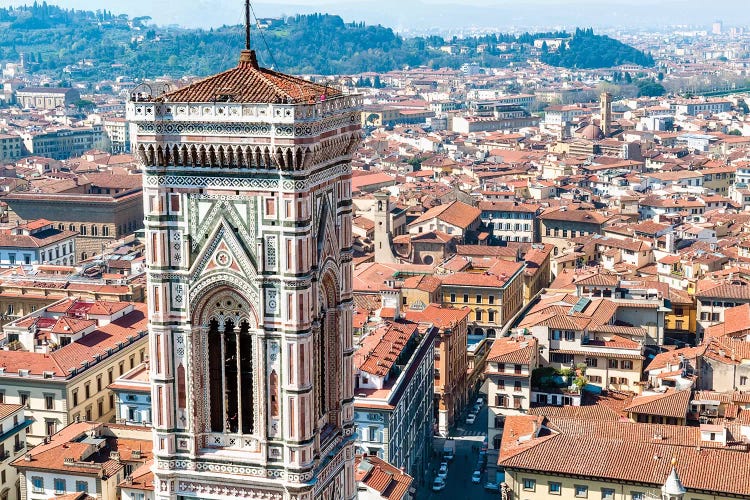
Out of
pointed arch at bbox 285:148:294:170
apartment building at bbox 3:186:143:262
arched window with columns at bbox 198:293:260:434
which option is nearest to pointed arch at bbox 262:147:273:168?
pointed arch at bbox 285:148:294:170

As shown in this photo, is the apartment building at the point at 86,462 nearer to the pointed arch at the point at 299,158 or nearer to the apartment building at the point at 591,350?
the apartment building at the point at 591,350

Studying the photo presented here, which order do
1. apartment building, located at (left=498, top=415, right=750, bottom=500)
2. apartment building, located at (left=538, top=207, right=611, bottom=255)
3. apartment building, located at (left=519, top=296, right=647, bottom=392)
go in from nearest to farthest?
apartment building, located at (left=498, top=415, right=750, bottom=500) → apartment building, located at (left=519, top=296, right=647, bottom=392) → apartment building, located at (left=538, top=207, right=611, bottom=255)

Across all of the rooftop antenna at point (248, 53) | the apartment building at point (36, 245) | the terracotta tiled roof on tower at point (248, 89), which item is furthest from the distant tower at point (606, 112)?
the terracotta tiled roof on tower at point (248, 89)

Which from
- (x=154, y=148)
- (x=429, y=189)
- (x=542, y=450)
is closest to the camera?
(x=154, y=148)

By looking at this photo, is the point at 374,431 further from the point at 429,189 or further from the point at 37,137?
the point at 37,137

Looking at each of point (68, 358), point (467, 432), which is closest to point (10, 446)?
point (68, 358)

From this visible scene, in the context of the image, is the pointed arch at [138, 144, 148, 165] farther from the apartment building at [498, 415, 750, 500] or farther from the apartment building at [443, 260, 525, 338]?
the apartment building at [443, 260, 525, 338]

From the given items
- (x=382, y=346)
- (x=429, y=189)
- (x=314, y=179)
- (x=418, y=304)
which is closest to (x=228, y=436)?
(x=314, y=179)
